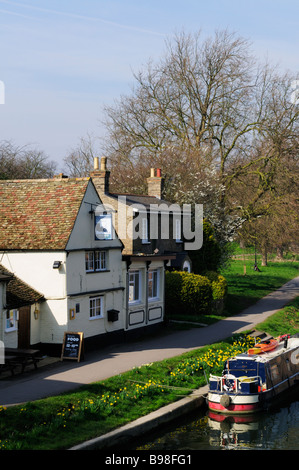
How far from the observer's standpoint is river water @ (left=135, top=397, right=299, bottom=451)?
18266 millimetres

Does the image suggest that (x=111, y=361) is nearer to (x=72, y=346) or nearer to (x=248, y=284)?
(x=72, y=346)

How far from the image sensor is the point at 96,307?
28594 millimetres

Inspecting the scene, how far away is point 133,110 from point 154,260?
24.8 meters

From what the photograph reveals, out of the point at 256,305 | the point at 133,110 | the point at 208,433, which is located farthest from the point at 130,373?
the point at 133,110

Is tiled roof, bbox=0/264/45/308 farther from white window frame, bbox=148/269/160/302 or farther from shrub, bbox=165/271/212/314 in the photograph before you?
shrub, bbox=165/271/212/314

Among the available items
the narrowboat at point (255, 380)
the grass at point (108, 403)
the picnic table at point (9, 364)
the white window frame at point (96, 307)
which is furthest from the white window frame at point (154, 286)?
the picnic table at point (9, 364)

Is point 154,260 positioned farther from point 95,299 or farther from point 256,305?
point 256,305

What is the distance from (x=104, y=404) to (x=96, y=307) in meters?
9.76

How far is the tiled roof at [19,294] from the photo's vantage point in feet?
80.2

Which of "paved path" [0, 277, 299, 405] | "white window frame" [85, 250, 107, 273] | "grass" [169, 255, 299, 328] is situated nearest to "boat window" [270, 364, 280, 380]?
"paved path" [0, 277, 299, 405]

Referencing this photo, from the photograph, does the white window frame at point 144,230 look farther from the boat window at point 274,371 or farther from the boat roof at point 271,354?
the boat window at point 274,371

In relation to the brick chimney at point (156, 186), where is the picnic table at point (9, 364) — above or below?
below

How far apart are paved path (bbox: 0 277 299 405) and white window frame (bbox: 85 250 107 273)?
12.3 ft

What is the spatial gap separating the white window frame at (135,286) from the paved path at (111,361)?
223 centimetres
